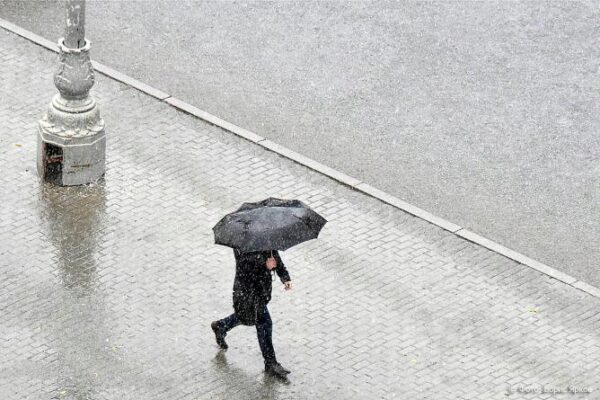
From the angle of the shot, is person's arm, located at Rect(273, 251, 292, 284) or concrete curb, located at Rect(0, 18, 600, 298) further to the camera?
concrete curb, located at Rect(0, 18, 600, 298)

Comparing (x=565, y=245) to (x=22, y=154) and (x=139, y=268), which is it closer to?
(x=139, y=268)

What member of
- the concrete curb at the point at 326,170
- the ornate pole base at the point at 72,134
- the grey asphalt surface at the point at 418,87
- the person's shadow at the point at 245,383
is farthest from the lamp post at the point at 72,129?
the person's shadow at the point at 245,383

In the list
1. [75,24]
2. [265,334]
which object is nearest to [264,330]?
[265,334]

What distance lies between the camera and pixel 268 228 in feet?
40.8

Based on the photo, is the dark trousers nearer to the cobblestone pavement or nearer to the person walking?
the person walking

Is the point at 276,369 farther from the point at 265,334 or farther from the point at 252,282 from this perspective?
the point at 252,282

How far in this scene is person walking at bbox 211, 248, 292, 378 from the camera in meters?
12.7

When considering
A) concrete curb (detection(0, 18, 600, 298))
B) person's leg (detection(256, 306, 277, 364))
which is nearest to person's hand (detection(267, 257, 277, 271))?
person's leg (detection(256, 306, 277, 364))

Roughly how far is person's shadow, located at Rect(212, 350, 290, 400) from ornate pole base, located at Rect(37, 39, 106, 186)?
11.6 ft

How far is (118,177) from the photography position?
53.0 feet

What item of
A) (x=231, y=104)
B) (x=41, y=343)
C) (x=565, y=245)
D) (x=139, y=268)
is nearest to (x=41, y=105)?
(x=231, y=104)

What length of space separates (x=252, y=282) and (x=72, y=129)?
400 cm

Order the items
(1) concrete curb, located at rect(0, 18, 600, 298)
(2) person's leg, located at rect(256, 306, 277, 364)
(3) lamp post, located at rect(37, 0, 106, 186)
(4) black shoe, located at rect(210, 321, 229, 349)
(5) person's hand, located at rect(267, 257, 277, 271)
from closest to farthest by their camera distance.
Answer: (5) person's hand, located at rect(267, 257, 277, 271) < (2) person's leg, located at rect(256, 306, 277, 364) < (4) black shoe, located at rect(210, 321, 229, 349) < (1) concrete curb, located at rect(0, 18, 600, 298) < (3) lamp post, located at rect(37, 0, 106, 186)

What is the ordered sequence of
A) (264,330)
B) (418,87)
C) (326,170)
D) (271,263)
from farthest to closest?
(418,87) < (326,170) < (264,330) < (271,263)
